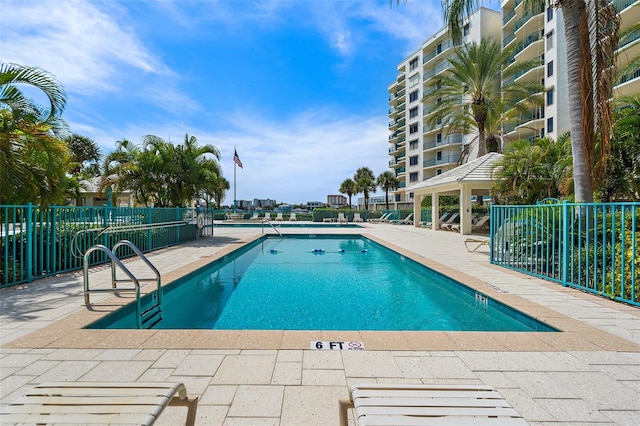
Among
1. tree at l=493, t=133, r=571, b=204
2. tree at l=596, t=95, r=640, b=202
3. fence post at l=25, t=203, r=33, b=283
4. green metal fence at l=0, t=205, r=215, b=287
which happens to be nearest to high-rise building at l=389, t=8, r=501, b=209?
tree at l=493, t=133, r=571, b=204

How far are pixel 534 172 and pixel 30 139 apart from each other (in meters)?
16.1

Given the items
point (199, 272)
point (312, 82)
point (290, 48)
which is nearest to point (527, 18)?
point (312, 82)

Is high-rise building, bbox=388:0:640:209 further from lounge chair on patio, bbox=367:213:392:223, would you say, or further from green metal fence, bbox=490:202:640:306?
green metal fence, bbox=490:202:640:306

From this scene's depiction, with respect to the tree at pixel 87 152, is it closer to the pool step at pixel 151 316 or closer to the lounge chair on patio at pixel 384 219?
the lounge chair on patio at pixel 384 219

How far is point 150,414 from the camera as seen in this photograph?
1.47 m

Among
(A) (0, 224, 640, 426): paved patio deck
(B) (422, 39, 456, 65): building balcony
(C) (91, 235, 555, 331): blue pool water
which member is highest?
(B) (422, 39, 456, 65): building balcony

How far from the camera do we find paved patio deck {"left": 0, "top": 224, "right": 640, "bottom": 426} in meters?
2.31

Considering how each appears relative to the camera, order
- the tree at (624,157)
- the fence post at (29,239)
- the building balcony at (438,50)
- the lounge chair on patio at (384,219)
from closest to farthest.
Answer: the fence post at (29,239) → the tree at (624,157) → the lounge chair on patio at (384,219) → the building balcony at (438,50)

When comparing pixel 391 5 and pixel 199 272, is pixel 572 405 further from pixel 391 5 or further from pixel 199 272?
pixel 391 5

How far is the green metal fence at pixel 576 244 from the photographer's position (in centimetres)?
478

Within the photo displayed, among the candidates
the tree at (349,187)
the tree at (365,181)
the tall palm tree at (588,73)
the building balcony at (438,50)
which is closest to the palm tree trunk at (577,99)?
the tall palm tree at (588,73)

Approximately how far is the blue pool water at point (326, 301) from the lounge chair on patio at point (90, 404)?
9.68 ft

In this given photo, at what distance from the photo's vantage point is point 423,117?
147 feet

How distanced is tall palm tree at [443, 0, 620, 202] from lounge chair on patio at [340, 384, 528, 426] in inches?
232
